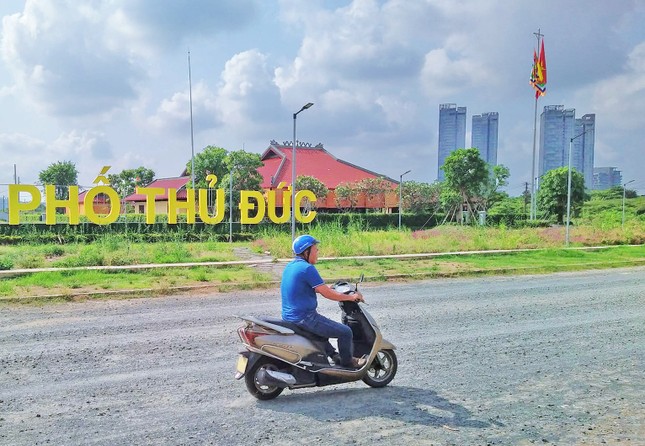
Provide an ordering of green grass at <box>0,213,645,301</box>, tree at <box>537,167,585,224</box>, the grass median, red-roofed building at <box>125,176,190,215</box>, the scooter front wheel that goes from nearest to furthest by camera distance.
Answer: the scooter front wheel
the grass median
green grass at <box>0,213,645,301</box>
red-roofed building at <box>125,176,190,215</box>
tree at <box>537,167,585,224</box>

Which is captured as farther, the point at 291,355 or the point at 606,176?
the point at 606,176

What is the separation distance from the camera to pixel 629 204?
5872cm

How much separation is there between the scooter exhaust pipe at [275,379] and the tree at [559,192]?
4939 centimetres

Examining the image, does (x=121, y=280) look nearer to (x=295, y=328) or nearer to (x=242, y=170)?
(x=295, y=328)

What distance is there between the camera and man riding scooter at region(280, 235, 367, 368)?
4.76 meters

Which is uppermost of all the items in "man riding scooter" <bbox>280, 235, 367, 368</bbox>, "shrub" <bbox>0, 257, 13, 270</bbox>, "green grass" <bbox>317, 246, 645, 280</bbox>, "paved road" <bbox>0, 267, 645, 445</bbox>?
"man riding scooter" <bbox>280, 235, 367, 368</bbox>

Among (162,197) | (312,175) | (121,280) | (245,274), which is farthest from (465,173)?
(121,280)

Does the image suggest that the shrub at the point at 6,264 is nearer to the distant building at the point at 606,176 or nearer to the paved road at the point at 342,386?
the paved road at the point at 342,386

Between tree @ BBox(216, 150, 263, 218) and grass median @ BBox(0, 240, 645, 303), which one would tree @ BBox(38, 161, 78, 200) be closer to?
tree @ BBox(216, 150, 263, 218)

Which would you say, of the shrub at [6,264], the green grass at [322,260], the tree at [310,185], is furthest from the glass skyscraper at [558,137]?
the shrub at [6,264]

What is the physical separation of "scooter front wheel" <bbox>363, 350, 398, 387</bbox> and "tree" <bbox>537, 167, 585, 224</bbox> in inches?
1910

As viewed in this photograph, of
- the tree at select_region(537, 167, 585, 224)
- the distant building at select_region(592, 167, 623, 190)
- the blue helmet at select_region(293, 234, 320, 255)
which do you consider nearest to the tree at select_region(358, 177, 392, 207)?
the tree at select_region(537, 167, 585, 224)

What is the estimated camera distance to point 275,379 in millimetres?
4715

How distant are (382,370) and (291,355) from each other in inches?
40.6
